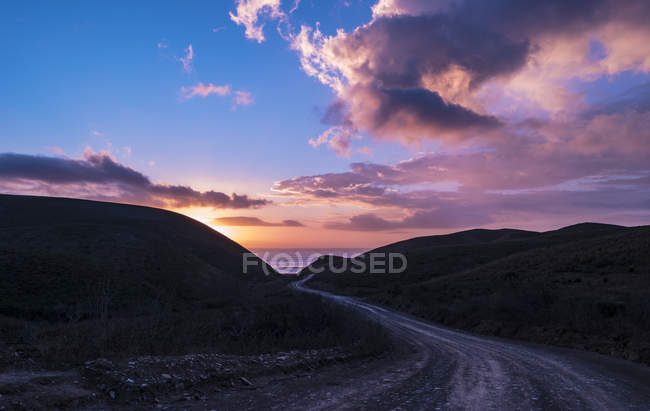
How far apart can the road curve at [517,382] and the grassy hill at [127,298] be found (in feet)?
15.1

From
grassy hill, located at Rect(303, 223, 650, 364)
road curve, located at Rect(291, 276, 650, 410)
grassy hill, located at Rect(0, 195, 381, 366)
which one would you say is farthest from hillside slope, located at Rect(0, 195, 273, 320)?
grassy hill, located at Rect(303, 223, 650, 364)

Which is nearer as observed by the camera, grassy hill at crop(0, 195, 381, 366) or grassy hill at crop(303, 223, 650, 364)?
grassy hill at crop(0, 195, 381, 366)

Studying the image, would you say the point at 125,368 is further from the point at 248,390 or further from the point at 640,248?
the point at 640,248

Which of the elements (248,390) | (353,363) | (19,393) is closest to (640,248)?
(353,363)

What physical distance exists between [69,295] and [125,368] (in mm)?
35412

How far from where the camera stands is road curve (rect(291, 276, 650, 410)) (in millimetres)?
8109

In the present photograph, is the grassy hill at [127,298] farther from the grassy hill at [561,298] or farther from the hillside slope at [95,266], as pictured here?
the grassy hill at [561,298]

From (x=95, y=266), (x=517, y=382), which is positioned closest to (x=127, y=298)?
(x=95, y=266)

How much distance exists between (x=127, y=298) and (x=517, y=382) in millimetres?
40847

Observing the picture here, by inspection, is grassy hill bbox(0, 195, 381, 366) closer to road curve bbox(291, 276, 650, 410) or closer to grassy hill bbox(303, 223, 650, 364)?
road curve bbox(291, 276, 650, 410)

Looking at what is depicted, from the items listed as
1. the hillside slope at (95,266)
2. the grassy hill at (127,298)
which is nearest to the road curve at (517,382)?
the grassy hill at (127,298)

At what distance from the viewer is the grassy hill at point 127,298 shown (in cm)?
1276

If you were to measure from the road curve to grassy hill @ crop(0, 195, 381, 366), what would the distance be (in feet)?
15.1

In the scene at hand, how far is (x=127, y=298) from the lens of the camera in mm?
40500
